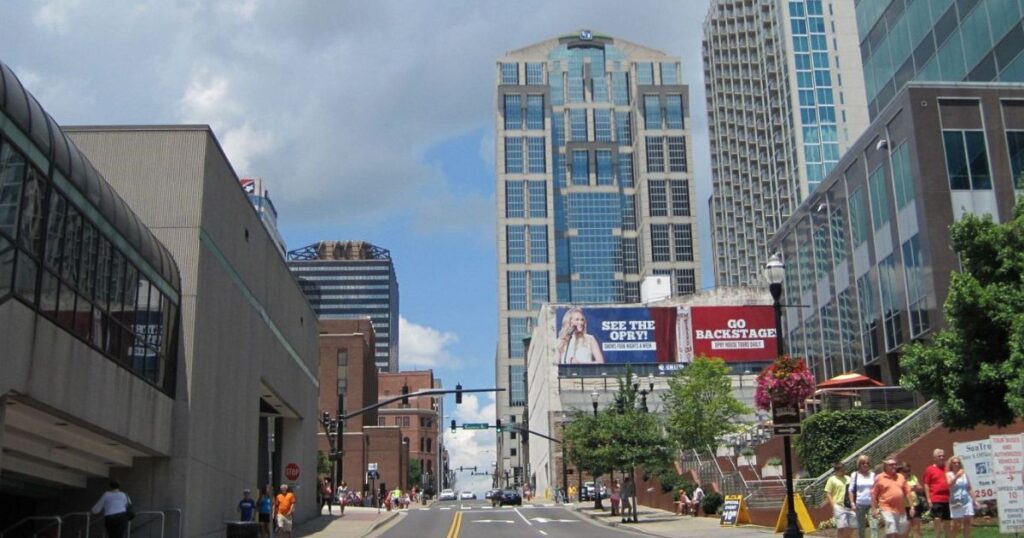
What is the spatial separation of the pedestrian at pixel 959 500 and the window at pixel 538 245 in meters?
171

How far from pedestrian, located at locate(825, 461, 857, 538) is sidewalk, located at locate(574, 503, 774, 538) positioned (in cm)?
942

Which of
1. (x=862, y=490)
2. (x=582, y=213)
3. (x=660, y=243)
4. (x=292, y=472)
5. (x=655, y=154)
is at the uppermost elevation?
(x=655, y=154)

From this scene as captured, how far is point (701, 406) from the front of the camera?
201ft

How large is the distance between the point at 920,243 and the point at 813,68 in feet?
361

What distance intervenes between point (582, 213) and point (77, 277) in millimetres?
179580

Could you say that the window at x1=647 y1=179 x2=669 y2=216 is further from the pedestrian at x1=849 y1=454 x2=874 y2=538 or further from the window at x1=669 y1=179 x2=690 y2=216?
the pedestrian at x1=849 y1=454 x2=874 y2=538

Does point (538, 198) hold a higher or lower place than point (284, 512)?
higher

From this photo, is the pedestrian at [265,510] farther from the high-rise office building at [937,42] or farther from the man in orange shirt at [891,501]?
the high-rise office building at [937,42]

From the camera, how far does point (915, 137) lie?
37.9 meters

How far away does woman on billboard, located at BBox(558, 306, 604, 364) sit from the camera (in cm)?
10556

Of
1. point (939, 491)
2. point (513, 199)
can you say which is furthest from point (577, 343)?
point (939, 491)

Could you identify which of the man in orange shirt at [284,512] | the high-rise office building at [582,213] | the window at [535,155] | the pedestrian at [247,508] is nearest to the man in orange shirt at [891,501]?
the pedestrian at [247,508]

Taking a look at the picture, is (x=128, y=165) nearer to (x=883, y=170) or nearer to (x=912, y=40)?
(x=883, y=170)

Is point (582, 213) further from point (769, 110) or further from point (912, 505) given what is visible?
point (912, 505)
